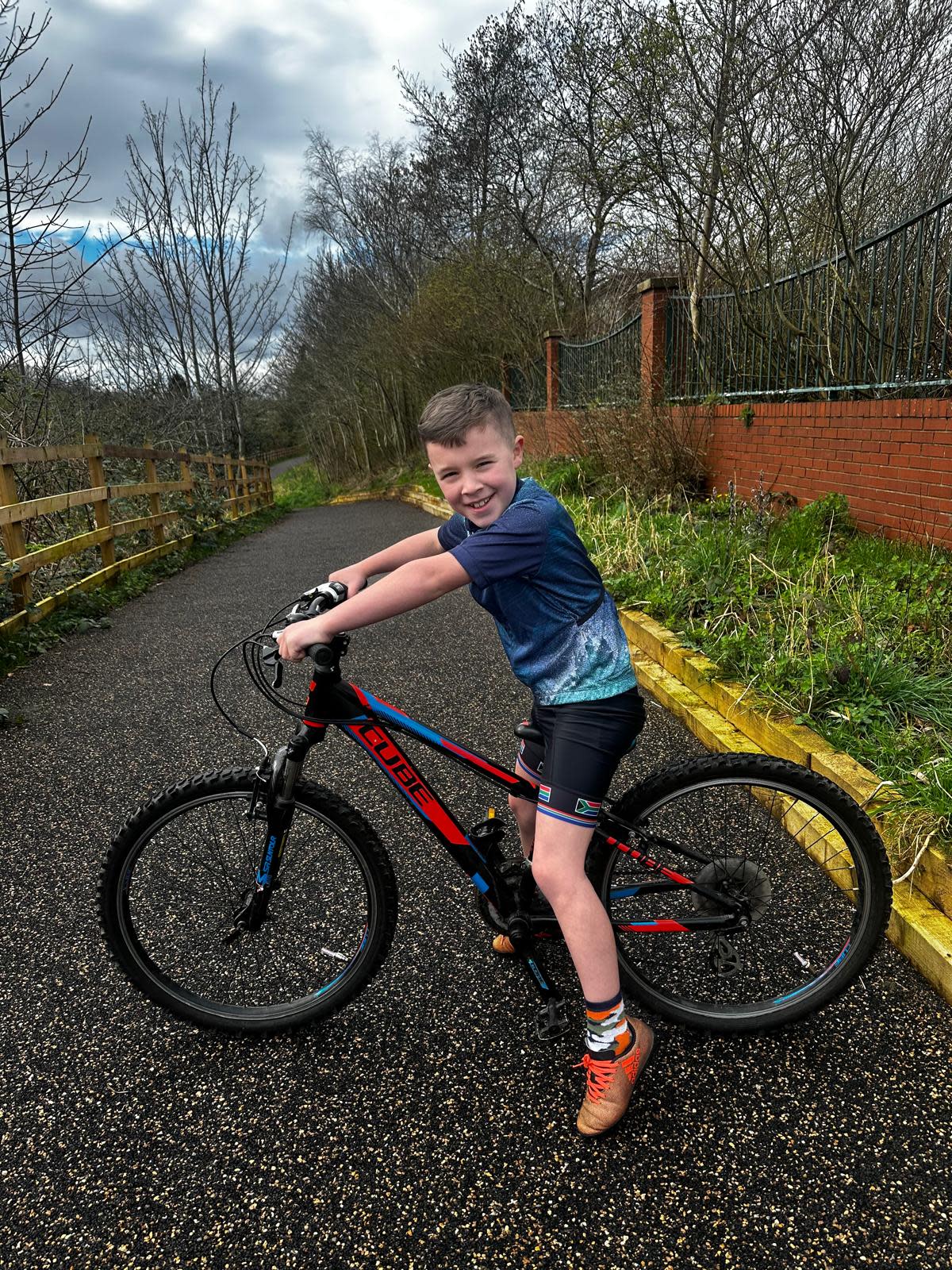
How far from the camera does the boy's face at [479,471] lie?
6.33 feet

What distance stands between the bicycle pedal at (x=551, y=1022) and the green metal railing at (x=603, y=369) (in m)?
8.37

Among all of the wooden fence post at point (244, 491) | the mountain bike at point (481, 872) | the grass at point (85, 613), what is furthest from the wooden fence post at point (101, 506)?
the wooden fence post at point (244, 491)

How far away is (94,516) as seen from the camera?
9039mm

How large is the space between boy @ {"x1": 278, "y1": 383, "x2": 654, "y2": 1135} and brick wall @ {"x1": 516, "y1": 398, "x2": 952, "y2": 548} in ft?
14.0

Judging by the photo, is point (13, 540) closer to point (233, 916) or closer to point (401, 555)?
point (233, 916)

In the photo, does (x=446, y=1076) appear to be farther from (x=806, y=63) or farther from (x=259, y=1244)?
(x=806, y=63)

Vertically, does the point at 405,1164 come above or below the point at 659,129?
below

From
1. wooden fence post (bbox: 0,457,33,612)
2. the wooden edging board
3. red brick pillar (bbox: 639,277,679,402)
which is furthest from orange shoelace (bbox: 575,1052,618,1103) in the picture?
red brick pillar (bbox: 639,277,679,402)

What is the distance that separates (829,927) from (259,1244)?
190 cm

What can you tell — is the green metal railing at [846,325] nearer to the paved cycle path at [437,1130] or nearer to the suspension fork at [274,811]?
the paved cycle path at [437,1130]

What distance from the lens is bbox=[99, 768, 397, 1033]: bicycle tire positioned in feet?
7.00

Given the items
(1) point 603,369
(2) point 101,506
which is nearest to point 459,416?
(2) point 101,506

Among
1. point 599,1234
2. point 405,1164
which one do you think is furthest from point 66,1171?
point 599,1234

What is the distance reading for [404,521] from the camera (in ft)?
50.1
